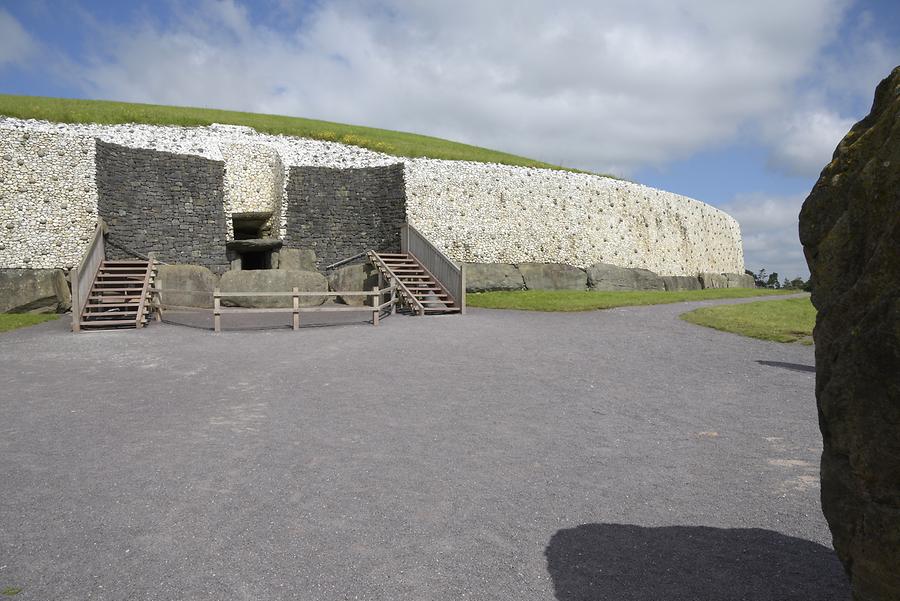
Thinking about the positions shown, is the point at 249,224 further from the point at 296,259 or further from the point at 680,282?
the point at 680,282

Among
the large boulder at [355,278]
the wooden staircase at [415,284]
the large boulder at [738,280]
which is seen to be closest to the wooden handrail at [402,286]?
the wooden staircase at [415,284]

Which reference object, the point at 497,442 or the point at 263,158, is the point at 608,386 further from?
the point at 263,158

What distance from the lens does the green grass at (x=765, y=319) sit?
42.8 feet

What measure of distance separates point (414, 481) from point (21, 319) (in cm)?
1635

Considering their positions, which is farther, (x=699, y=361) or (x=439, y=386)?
(x=699, y=361)

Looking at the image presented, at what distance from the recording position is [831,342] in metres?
2.67

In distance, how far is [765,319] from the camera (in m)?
16.2

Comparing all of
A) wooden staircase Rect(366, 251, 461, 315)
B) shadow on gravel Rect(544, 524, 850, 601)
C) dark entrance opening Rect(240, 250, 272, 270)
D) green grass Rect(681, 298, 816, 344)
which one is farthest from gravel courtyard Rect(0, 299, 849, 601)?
Answer: dark entrance opening Rect(240, 250, 272, 270)

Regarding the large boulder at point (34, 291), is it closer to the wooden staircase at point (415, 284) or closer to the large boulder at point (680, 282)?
the wooden staircase at point (415, 284)

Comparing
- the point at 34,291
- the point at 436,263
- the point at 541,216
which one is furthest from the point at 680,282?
the point at 34,291

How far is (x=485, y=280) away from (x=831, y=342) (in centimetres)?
2201

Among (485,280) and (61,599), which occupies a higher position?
(485,280)

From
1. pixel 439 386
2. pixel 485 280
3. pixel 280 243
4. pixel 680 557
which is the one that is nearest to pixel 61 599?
pixel 680 557

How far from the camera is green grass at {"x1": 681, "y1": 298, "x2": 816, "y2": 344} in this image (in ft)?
42.8
